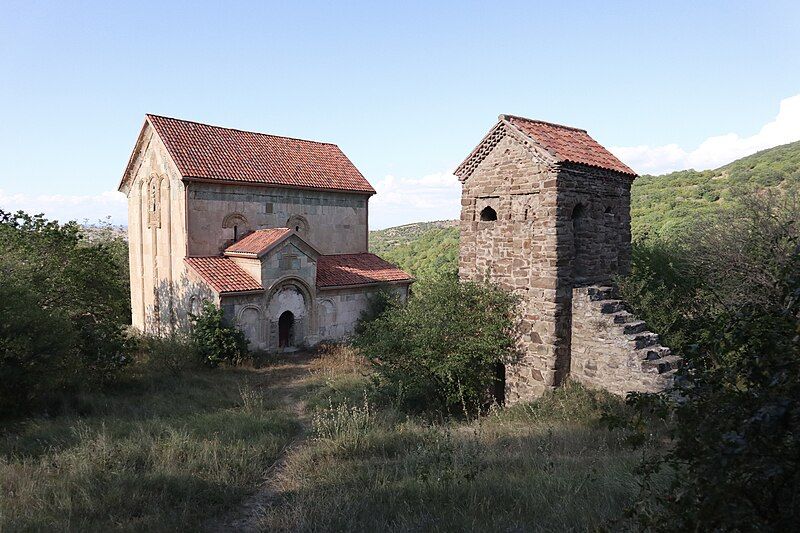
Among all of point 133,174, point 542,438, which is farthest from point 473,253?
point 133,174

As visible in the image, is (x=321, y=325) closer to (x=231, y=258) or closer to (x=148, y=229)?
(x=231, y=258)

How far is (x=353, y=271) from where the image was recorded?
66.9ft

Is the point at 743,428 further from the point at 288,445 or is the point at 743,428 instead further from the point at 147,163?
the point at 147,163

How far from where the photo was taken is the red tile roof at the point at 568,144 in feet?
35.4

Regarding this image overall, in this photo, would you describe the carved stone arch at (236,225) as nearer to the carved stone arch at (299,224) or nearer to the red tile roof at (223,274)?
the red tile roof at (223,274)

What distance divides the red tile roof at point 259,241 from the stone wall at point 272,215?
669mm

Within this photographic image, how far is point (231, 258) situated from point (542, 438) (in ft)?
43.6

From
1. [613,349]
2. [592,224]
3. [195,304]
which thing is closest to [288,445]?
[613,349]

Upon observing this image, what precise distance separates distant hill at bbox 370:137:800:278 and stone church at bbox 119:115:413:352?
5.80 m

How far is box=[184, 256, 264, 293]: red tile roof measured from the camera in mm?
15969

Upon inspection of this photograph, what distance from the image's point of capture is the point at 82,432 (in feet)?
28.8

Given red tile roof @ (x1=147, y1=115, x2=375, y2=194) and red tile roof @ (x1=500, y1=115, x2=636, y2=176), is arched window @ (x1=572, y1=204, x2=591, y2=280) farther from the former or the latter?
red tile roof @ (x1=147, y1=115, x2=375, y2=194)

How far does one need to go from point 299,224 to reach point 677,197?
25352mm

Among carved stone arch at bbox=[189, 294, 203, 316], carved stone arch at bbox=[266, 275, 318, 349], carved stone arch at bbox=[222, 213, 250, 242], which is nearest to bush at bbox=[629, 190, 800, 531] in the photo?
carved stone arch at bbox=[266, 275, 318, 349]
